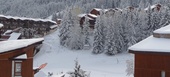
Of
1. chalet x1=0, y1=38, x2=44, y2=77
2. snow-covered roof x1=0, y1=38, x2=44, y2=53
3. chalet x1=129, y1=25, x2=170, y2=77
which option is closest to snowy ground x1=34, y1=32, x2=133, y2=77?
snow-covered roof x1=0, y1=38, x2=44, y2=53

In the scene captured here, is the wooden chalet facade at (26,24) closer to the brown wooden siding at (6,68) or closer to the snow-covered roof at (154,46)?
the brown wooden siding at (6,68)

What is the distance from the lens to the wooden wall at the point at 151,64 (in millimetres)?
16906

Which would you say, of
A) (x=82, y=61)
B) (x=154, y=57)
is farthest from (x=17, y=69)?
(x=82, y=61)

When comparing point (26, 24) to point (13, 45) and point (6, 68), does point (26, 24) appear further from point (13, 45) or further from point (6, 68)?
point (6, 68)

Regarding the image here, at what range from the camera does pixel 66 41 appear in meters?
78.6

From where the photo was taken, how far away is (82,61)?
69000 millimetres

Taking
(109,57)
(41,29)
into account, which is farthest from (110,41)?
(41,29)

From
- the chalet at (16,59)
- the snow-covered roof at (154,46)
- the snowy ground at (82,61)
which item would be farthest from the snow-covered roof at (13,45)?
the snowy ground at (82,61)

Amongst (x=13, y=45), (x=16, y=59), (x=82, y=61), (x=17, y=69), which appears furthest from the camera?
(x=82, y=61)

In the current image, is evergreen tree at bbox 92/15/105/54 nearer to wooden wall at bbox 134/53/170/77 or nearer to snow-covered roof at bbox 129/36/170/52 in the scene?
snow-covered roof at bbox 129/36/170/52

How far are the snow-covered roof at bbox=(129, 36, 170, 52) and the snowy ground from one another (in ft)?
128

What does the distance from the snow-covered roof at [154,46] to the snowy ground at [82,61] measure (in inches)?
1533

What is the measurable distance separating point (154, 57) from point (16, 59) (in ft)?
27.1

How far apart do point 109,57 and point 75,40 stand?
33.9ft
